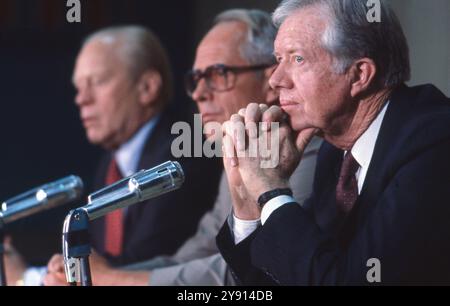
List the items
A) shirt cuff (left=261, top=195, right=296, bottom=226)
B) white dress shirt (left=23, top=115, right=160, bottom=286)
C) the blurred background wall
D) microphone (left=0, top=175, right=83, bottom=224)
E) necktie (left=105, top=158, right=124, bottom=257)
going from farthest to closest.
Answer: the blurred background wall
white dress shirt (left=23, top=115, right=160, bottom=286)
necktie (left=105, top=158, right=124, bottom=257)
microphone (left=0, top=175, right=83, bottom=224)
shirt cuff (left=261, top=195, right=296, bottom=226)

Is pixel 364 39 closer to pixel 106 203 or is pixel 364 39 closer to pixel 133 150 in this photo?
pixel 106 203

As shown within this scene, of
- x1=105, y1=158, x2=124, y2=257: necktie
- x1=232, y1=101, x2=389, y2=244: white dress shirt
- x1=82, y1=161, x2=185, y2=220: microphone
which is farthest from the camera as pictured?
x1=105, y1=158, x2=124, y2=257: necktie

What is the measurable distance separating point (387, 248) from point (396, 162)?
15 cm

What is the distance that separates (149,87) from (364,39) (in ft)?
5.03

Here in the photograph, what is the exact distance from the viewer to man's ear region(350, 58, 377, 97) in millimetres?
1636

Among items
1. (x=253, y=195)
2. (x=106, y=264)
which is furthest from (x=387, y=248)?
(x=106, y=264)

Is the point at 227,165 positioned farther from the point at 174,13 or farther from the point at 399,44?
the point at 174,13

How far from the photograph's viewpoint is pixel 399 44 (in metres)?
1.65

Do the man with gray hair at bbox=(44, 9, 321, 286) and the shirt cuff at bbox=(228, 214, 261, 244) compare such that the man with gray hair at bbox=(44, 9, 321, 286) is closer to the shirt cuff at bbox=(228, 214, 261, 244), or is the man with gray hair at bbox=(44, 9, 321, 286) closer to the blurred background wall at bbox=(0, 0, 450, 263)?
the shirt cuff at bbox=(228, 214, 261, 244)

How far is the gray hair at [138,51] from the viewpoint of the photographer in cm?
309

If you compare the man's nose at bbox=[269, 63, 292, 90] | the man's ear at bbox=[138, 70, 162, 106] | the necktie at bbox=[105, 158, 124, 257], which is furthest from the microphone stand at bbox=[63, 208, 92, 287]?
the man's ear at bbox=[138, 70, 162, 106]

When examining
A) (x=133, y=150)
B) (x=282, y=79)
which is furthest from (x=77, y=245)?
(x=133, y=150)

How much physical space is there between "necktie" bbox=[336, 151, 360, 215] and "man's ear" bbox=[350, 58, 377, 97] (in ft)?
0.44

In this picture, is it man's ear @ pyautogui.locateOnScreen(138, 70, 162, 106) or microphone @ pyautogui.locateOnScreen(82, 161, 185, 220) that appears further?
man's ear @ pyautogui.locateOnScreen(138, 70, 162, 106)
